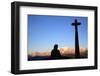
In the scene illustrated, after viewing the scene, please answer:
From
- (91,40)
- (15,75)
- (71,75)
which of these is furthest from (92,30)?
(15,75)

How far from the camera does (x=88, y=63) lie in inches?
56.2

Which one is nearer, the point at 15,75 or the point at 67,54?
the point at 15,75

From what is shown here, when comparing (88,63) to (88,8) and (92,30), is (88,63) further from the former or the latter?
(88,8)

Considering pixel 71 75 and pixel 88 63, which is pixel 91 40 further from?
pixel 71 75

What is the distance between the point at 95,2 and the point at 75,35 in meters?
0.23

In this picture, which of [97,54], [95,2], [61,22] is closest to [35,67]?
[61,22]

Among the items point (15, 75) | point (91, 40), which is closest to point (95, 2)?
point (91, 40)

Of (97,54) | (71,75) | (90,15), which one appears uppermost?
(90,15)

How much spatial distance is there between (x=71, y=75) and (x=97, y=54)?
0.21m

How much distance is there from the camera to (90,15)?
56.2 inches

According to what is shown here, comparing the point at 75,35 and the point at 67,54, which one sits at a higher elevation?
the point at 75,35

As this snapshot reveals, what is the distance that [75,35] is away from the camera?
4.55ft
